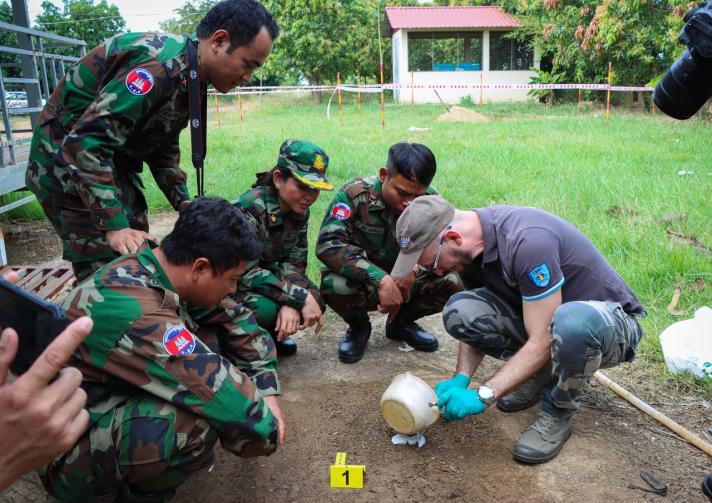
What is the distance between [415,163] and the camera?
3.18 m

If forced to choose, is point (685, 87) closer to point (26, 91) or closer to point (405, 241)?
point (405, 241)

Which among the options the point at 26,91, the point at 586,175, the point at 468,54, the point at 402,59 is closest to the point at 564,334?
the point at 586,175

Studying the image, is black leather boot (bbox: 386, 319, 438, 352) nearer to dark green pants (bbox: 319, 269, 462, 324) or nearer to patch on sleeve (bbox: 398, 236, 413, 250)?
dark green pants (bbox: 319, 269, 462, 324)

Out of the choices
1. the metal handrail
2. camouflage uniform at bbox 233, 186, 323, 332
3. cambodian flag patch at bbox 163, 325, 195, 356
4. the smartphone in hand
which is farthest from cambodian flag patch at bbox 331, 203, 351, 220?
the metal handrail

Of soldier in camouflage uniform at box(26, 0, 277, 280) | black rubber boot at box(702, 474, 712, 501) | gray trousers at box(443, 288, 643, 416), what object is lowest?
black rubber boot at box(702, 474, 712, 501)

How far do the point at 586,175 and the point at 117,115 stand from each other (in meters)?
5.60

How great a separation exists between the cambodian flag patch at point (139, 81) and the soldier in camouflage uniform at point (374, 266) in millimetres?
1291

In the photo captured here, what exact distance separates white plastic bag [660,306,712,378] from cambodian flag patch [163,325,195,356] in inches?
96.1

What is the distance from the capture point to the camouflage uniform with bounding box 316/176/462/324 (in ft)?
11.2

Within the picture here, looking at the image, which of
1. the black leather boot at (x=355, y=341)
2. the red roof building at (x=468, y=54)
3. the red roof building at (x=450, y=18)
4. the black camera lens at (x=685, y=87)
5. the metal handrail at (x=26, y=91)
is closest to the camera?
the black camera lens at (x=685, y=87)

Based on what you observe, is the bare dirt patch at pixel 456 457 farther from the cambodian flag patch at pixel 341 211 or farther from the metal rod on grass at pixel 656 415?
the cambodian flag patch at pixel 341 211

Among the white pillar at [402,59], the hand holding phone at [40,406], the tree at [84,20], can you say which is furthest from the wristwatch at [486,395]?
the tree at [84,20]

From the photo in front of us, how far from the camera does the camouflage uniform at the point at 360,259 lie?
342 cm

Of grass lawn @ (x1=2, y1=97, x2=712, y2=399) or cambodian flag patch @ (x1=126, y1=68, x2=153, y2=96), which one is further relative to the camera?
grass lawn @ (x1=2, y1=97, x2=712, y2=399)
